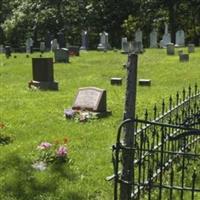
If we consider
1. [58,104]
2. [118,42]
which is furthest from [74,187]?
[118,42]

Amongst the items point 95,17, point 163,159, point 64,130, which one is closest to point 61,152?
point 163,159

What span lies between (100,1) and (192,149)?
4339 centimetres

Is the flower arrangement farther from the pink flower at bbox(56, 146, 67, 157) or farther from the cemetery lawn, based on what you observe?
the cemetery lawn

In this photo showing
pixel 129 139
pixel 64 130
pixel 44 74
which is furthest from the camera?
pixel 44 74

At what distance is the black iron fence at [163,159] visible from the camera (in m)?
6.16

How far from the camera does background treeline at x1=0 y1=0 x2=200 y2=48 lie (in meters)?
50.5

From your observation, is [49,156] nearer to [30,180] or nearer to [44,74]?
[30,180]

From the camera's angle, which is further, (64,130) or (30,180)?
(64,130)

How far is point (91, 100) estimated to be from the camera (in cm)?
1302

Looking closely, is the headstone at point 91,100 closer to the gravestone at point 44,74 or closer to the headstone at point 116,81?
the gravestone at point 44,74

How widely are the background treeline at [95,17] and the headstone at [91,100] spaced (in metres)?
37.2

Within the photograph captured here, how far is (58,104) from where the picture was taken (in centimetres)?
1498

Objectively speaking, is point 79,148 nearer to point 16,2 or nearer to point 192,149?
point 192,149

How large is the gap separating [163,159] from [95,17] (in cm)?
4440
